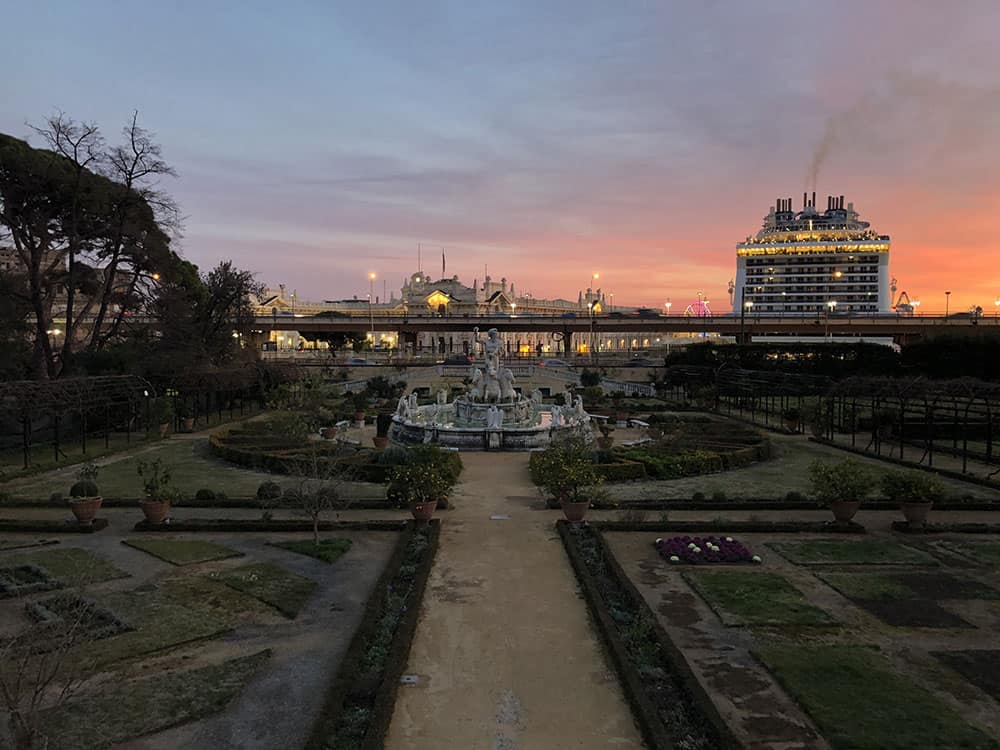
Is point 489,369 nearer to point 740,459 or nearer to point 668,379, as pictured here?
point 740,459

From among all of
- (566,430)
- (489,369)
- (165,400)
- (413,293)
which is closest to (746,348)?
(489,369)

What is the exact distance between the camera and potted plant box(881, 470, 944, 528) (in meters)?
18.6

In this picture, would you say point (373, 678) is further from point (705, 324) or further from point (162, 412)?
point (705, 324)

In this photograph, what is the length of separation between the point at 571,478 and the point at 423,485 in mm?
4312

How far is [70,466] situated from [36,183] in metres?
17.8

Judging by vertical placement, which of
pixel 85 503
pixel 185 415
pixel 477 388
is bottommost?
pixel 85 503

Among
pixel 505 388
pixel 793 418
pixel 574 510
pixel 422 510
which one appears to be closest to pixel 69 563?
pixel 422 510

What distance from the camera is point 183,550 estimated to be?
55.0 feet

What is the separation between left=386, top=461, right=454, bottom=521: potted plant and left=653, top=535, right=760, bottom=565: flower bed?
6.38 metres

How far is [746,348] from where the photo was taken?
7438cm

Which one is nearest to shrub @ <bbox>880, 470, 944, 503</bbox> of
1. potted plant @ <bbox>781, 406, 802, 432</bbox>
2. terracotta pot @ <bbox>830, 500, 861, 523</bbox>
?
terracotta pot @ <bbox>830, 500, 861, 523</bbox>

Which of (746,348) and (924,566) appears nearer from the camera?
(924,566)

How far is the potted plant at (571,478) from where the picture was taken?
1912cm

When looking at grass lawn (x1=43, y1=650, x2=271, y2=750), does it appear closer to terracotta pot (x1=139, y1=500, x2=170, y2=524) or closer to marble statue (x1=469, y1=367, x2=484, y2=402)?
terracotta pot (x1=139, y1=500, x2=170, y2=524)
